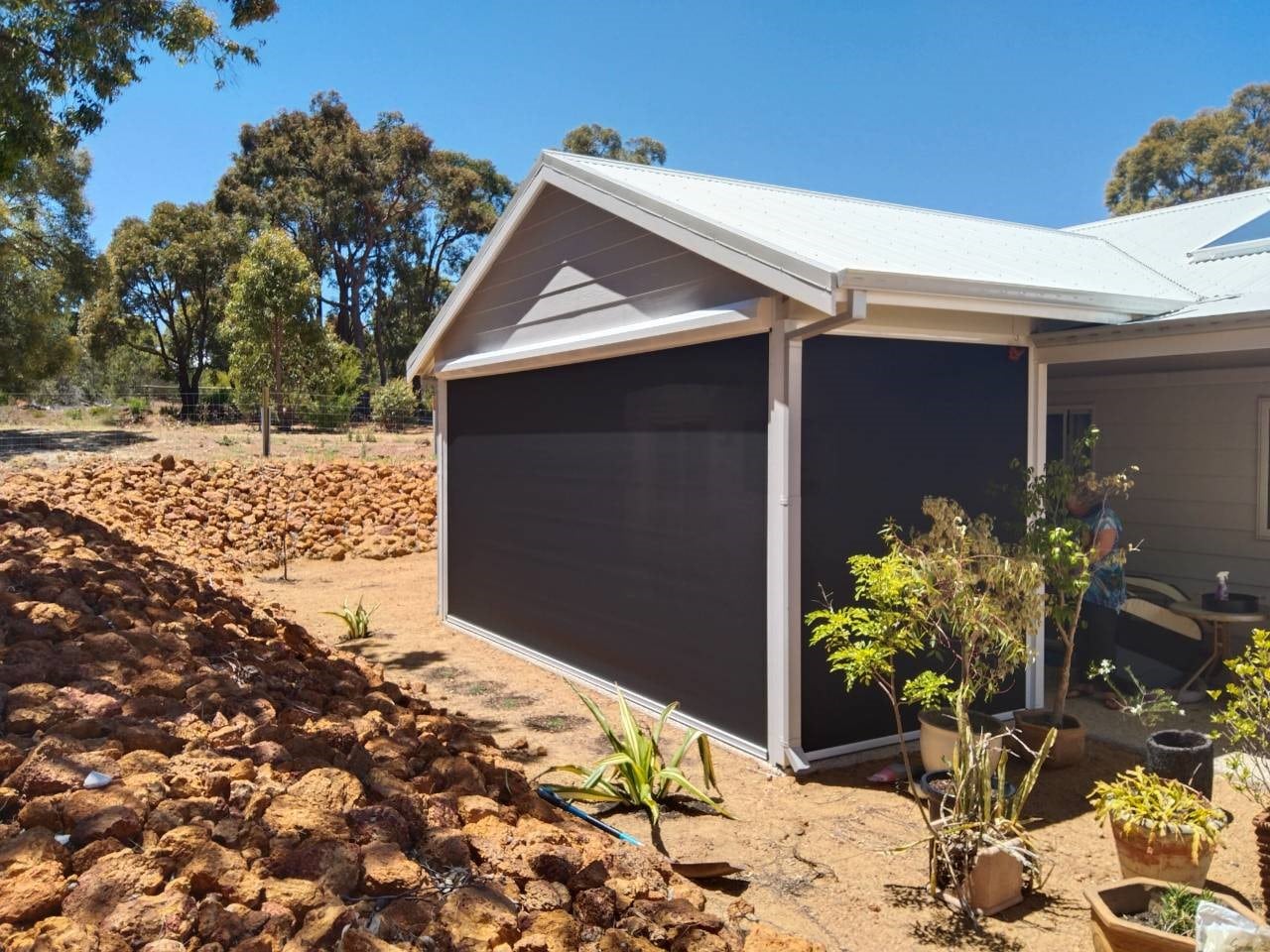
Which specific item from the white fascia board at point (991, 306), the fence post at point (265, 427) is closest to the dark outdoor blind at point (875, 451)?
the white fascia board at point (991, 306)

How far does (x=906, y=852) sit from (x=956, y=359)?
306cm

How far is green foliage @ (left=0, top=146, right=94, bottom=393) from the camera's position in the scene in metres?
19.4

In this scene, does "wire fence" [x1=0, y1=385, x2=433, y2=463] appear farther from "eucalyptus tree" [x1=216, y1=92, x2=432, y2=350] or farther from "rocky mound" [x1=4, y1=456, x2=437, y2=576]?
"eucalyptus tree" [x1=216, y1=92, x2=432, y2=350]

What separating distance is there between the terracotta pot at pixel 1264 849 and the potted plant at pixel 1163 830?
13 cm

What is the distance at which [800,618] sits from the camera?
5375 millimetres

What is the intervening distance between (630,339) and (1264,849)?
4.55 metres

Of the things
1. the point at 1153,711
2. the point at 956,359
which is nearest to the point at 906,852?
the point at 1153,711

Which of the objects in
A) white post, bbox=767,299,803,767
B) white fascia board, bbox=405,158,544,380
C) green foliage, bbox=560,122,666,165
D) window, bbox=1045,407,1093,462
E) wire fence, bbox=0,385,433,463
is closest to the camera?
white post, bbox=767,299,803,767

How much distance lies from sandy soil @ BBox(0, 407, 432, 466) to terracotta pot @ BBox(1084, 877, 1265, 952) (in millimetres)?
15778

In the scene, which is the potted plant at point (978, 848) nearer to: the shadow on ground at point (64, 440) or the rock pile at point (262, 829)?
the rock pile at point (262, 829)

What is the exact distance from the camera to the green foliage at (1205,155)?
2975cm

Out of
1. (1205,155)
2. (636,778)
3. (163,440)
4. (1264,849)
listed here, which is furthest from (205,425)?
(1205,155)

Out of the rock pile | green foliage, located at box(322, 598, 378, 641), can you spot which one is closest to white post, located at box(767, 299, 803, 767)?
the rock pile

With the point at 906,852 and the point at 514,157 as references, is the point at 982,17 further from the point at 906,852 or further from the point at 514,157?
the point at 514,157
